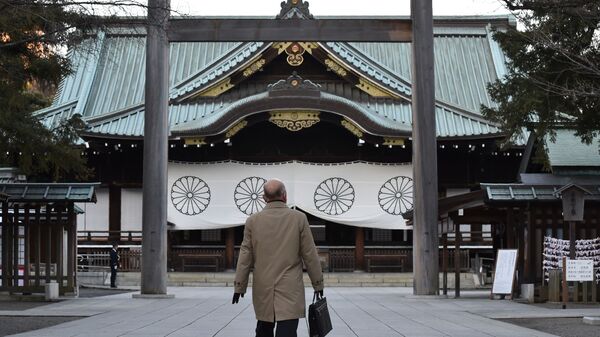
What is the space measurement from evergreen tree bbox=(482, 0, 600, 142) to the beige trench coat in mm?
5982

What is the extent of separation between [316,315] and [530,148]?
18999 millimetres

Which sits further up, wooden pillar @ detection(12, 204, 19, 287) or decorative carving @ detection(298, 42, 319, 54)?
decorative carving @ detection(298, 42, 319, 54)

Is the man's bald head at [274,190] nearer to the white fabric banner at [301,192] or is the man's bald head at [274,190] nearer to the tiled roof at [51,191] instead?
the tiled roof at [51,191]

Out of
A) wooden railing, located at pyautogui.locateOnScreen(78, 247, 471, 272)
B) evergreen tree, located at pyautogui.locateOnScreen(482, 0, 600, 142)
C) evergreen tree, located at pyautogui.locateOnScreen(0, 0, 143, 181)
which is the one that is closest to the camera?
evergreen tree, located at pyautogui.locateOnScreen(0, 0, 143, 181)

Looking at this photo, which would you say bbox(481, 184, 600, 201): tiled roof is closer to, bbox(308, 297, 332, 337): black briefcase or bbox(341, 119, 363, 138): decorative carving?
bbox(341, 119, 363, 138): decorative carving

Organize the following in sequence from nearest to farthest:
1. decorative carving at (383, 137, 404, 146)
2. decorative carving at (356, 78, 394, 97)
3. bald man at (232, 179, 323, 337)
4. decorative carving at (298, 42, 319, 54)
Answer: bald man at (232, 179, 323, 337) < decorative carving at (383, 137, 404, 146) < decorative carving at (298, 42, 319, 54) < decorative carving at (356, 78, 394, 97)

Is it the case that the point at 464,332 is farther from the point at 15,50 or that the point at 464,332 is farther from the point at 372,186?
the point at 372,186

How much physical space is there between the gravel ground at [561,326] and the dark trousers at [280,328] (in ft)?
18.5

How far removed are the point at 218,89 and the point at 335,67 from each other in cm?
371

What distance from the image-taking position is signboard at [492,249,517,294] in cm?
2108

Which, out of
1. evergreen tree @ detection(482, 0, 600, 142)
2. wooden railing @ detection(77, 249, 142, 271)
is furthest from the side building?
evergreen tree @ detection(482, 0, 600, 142)

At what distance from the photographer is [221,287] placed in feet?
97.7

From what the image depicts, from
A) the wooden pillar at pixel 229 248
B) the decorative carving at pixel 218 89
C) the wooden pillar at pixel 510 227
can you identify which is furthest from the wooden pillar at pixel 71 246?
the decorative carving at pixel 218 89

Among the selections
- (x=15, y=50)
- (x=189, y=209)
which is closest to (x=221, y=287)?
(x=189, y=209)
